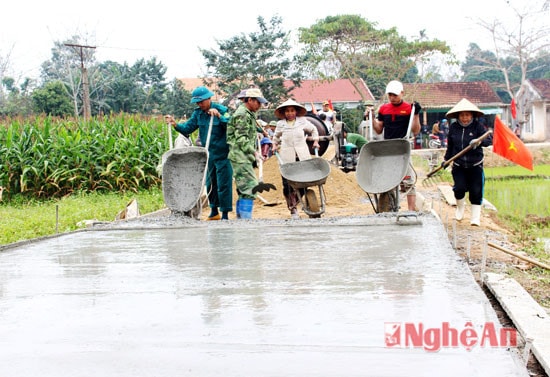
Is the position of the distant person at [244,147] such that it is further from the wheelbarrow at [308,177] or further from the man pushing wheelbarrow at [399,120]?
the man pushing wheelbarrow at [399,120]

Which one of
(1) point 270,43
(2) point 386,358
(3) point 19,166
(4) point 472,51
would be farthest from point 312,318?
(4) point 472,51

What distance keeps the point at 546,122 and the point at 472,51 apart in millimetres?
34275

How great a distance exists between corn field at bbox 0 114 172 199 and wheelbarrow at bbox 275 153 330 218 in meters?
6.49

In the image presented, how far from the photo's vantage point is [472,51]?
242ft

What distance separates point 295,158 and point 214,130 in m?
1.19

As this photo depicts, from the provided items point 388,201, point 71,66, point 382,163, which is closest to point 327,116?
point 382,163

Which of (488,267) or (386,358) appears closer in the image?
(386,358)

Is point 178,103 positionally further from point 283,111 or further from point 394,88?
point 394,88

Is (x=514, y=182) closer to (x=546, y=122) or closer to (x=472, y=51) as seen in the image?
(x=546, y=122)

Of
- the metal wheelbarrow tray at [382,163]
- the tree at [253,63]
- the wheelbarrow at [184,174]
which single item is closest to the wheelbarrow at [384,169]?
the metal wheelbarrow tray at [382,163]

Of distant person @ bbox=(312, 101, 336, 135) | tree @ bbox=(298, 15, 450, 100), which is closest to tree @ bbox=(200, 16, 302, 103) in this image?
tree @ bbox=(298, 15, 450, 100)

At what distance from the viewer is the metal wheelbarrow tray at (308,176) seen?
812 cm

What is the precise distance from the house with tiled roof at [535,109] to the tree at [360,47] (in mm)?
9408

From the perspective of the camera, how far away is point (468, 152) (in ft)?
26.2
